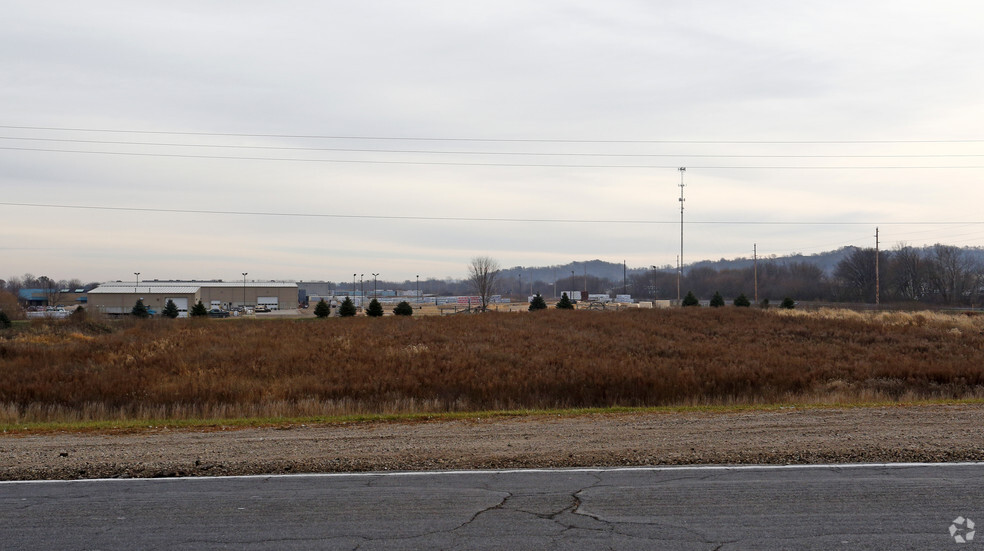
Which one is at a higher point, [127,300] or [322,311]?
[127,300]

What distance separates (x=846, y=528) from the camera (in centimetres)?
723

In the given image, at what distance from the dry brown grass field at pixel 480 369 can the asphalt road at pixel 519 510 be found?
9.51m

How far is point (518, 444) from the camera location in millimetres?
12219

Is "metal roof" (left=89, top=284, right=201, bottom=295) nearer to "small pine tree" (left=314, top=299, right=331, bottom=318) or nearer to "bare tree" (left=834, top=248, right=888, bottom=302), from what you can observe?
"small pine tree" (left=314, top=299, right=331, bottom=318)

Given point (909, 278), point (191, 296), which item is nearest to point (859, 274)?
point (909, 278)

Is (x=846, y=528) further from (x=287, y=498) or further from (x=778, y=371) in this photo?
(x=778, y=371)

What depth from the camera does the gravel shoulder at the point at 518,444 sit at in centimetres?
1053

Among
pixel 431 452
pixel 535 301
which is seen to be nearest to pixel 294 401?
pixel 431 452

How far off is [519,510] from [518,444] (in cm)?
421

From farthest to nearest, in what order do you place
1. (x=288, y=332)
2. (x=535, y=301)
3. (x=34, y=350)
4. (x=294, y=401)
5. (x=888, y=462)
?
(x=535, y=301) → (x=288, y=332) → (x=34, y=350) → (x=294, y=401) → (x=888, y=462)

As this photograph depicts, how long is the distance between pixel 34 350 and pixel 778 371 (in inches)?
1367

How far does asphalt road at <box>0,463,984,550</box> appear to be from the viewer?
703 centimetres

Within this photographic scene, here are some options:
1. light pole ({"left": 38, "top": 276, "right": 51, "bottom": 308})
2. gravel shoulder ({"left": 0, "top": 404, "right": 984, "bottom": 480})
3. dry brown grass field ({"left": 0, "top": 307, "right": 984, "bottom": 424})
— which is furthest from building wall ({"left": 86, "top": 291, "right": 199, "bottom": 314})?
gravel shoulder ({"left": 0, "top": 404, "right": 984, "bottom": 480})

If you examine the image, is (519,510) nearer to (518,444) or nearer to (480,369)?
(518,444)
